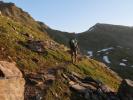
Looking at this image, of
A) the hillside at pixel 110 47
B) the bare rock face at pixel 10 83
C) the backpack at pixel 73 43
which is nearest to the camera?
the bare rock face at pixel 10 83

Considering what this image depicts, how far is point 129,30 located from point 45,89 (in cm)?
17139

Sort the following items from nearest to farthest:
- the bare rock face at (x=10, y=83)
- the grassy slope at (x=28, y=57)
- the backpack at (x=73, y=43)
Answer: the bare rock face at (x=10, y=83), the grassy slope at (x=28, y=57), the backpack at (x=73, y=43)

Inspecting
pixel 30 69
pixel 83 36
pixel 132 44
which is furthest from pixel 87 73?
pixel 83 36

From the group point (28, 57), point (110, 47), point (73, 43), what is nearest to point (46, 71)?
point (28, 57)

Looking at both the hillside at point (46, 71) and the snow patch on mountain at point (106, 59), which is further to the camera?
the snow patch on mountain at point (106, 59)

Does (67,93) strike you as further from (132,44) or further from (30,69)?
(132,44)

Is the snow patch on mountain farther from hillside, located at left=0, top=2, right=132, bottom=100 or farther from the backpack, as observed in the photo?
the backpack

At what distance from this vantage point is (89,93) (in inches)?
1369

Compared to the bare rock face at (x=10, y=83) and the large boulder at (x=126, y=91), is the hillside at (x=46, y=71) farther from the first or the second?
the large boulder at (x=126, y=91)

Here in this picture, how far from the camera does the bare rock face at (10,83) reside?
2531cm

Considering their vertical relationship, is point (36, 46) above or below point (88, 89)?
above

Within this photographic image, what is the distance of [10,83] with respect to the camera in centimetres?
2608

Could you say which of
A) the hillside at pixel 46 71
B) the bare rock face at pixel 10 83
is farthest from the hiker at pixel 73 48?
the bare rock face at pixel 10 83

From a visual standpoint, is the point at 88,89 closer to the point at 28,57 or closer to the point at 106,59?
the point at 28,57
